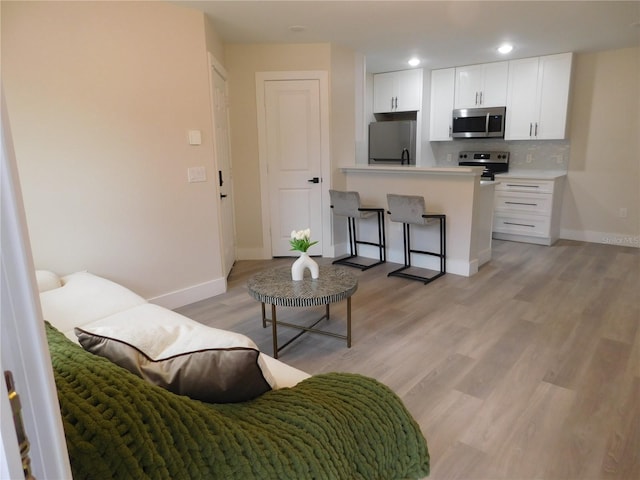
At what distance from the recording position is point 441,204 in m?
4.31

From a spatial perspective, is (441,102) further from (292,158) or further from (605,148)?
(292,158)

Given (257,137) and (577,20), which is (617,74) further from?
(257,137)

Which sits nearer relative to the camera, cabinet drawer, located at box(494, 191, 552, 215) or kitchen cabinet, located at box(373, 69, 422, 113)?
cabinet drawer, located at box(494, 191, 552, 215)

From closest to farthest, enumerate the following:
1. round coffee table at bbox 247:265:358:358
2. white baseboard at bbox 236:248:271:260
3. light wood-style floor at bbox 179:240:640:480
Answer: light wood-style floor at bbox 179:240:640:480 → round coffee table at bbox 247:265:358:358 → white baseboard at bbox 236:248:271:260

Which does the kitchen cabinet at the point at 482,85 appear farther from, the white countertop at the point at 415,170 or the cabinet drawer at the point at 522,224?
the white countertop at the point at 415,170

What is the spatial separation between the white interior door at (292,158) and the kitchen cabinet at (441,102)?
2.39 m

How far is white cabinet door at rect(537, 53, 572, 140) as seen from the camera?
202 inches

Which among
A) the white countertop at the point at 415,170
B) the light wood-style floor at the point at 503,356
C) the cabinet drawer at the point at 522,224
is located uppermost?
the white countertop at the point at 415,170

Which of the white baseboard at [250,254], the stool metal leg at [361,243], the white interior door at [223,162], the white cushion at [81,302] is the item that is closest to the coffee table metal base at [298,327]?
the white cushion at [81,302]

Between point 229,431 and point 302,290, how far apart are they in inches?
64.8

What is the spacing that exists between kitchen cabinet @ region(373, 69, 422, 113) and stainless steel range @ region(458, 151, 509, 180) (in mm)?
1027

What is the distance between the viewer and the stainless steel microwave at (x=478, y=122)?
224 inches

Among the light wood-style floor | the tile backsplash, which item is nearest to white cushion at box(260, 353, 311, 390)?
the light wood-style floor

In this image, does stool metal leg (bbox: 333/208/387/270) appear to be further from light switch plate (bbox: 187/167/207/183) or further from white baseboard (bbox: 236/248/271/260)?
light switch plate (bbox: 187/167/207/183)
